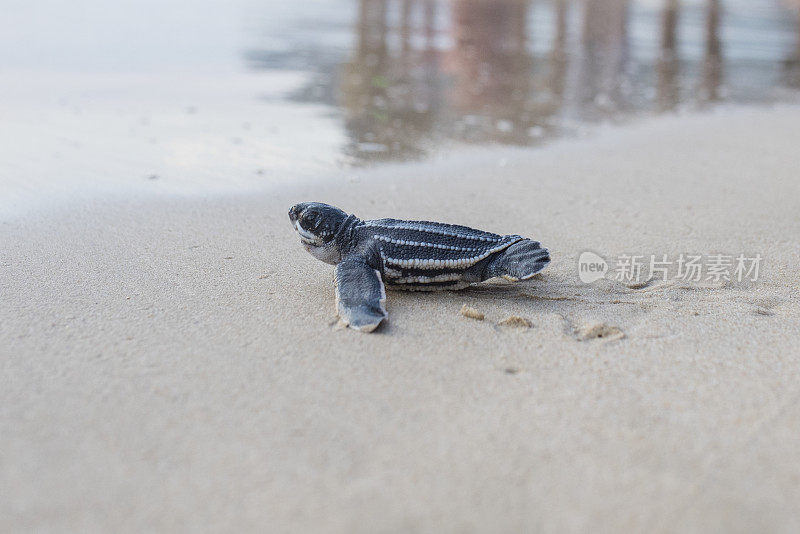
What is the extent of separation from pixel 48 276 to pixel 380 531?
5.58ft

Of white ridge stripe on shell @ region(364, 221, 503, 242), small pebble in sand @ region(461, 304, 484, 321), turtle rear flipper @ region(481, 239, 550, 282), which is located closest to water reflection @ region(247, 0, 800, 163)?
white ridge stripe on shell @ region(364, 221, 503, 242)

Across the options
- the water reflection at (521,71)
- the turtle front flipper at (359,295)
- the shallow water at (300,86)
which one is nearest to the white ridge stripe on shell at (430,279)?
the turtle front flipper at (359,295)

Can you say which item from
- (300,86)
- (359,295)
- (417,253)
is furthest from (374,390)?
(300,86)

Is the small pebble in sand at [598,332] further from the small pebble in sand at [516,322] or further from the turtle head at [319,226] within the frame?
the turtle head at [319,226]

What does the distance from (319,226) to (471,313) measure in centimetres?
62

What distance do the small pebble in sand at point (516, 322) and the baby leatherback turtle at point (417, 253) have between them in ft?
0.77

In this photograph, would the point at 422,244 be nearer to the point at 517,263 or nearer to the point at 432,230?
the point at 432,230

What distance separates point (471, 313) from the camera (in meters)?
2.32

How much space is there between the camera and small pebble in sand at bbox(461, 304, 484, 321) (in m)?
2.31

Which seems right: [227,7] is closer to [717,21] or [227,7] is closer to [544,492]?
[717,21]

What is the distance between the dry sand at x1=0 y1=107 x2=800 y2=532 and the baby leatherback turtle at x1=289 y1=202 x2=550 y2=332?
0.08 m

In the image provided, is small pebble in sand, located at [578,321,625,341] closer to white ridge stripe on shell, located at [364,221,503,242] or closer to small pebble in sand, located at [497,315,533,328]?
small pebble in sand, located at [497,315,533,328]

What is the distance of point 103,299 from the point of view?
239cm

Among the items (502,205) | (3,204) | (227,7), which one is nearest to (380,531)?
(502,205)
